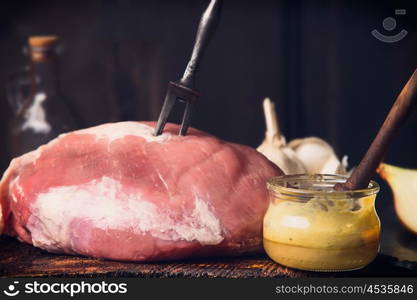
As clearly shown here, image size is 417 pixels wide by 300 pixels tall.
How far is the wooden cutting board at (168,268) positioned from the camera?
88 centimetres

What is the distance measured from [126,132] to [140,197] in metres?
0.14

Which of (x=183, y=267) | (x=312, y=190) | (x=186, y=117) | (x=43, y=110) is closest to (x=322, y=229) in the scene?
(x=312, y=190)

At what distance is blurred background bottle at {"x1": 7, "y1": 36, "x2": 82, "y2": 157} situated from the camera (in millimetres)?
1452

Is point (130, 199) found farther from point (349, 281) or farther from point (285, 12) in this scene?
point (285, 12)

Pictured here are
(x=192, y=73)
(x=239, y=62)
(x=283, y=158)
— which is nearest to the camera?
(x=192, y=73)

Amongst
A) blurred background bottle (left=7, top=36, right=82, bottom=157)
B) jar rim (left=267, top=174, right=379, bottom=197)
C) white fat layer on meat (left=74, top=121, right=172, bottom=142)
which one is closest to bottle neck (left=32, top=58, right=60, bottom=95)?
blurred background bottle (left=7, top=36, right=82, bottom=157)

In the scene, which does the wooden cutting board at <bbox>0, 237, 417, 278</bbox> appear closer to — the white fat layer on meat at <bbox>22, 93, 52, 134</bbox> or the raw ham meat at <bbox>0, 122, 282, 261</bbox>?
the raw ham meat at <bbox>0, 122, 282, 261</bbox>

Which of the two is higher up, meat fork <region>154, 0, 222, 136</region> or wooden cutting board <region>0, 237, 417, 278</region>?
meat fork <region>154, 0, 222, 136</region>

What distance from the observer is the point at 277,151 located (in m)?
1.28

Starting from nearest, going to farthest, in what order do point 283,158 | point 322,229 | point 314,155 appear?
point 322,229 < point 283,158 < point 314,155

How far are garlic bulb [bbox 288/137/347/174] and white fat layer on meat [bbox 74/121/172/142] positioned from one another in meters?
0.40

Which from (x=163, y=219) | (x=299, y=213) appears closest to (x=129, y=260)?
(x=163, y=219)

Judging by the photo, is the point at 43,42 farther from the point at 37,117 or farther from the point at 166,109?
the point at 166,109

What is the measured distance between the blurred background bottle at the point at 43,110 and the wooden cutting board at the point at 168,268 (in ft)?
1.71
